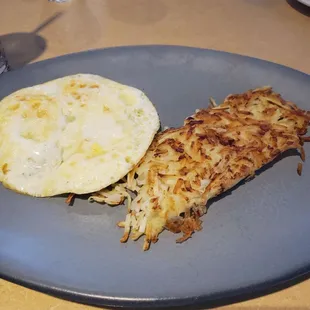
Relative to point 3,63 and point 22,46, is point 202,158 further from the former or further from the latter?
point 22,46

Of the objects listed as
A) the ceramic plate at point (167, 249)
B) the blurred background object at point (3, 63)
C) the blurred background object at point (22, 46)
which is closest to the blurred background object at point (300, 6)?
the ceramic plate at point (167, 249)

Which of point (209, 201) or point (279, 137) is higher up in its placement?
point (279, 137)

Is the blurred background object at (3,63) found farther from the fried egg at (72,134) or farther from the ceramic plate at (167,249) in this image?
the ceramic plate at (167,249)

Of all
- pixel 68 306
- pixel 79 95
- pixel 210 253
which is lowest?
pixel 68 306

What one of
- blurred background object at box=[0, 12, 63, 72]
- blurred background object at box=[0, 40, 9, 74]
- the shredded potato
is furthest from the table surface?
the shredded potato

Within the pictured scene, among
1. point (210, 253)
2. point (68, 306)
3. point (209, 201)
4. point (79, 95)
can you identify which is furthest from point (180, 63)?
A: point (68, 306)

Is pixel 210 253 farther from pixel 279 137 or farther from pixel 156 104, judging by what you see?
pixel 156 104
